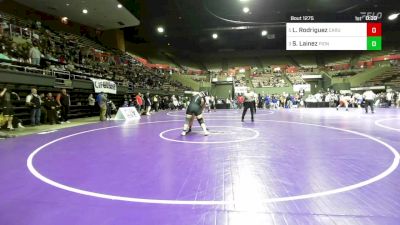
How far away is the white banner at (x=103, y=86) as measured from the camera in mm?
19130

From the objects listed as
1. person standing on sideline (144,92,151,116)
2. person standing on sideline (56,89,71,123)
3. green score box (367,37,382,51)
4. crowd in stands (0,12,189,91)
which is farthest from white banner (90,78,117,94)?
green score box (367,37,382,51)

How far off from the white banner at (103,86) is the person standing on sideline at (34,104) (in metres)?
5.77

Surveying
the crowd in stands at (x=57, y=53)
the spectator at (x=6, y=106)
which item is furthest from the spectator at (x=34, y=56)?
the spectator at (x=6, y=106)

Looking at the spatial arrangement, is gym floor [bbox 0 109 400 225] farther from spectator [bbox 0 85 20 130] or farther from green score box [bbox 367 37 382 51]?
green score box [bbox 367 37 382 51]

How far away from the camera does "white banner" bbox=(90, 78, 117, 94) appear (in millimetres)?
19130

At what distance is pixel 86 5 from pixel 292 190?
2193 centimetres

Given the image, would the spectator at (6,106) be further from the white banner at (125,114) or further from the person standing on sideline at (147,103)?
the person standing on sideline at (147,103)

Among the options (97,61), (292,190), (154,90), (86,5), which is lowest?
(292,190)

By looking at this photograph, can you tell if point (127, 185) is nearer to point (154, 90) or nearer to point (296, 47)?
point (296, 47)

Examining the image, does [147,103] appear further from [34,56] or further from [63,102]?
[34,56]

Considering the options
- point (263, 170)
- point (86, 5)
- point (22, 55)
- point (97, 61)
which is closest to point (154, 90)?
point (97, 61)

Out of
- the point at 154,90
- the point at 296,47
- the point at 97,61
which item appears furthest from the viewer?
the point at 154,90

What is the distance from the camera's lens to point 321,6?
1075 inches

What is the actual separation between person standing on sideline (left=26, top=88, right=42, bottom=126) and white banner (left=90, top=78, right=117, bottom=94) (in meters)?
5.77
